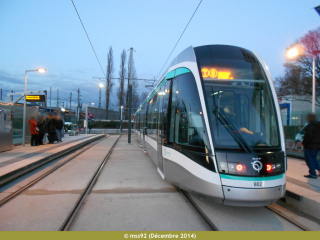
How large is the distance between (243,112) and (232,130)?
1.70 ft

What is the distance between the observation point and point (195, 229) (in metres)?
3.72

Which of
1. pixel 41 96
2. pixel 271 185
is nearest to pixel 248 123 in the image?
pixel 271 185

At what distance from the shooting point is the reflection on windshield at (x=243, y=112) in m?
4.20

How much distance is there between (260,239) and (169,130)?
275cm

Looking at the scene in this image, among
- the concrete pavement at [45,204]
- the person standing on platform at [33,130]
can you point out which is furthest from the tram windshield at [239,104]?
the person standing on platform at [33,130]

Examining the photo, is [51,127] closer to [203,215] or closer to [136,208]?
[136,208]

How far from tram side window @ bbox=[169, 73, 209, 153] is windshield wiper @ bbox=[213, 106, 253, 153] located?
311mm

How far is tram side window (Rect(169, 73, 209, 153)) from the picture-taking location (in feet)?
14.4

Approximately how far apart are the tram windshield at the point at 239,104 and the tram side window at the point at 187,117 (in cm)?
23

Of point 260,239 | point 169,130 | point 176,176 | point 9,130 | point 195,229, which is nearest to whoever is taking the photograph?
point 260,239

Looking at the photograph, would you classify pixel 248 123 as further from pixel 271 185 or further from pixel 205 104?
pixel 271 185

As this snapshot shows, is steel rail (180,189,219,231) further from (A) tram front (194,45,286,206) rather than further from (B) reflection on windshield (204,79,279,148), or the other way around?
(B) reflection on windshield (204,79,279,148)

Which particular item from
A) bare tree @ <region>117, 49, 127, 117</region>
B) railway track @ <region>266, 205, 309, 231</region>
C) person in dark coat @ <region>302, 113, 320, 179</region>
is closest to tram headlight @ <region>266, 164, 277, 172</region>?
railway track @ <region>266, 205, 309, 231</region>

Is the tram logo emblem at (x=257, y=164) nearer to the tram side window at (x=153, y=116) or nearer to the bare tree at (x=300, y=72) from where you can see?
the tram side window at (x=153, y=116)
